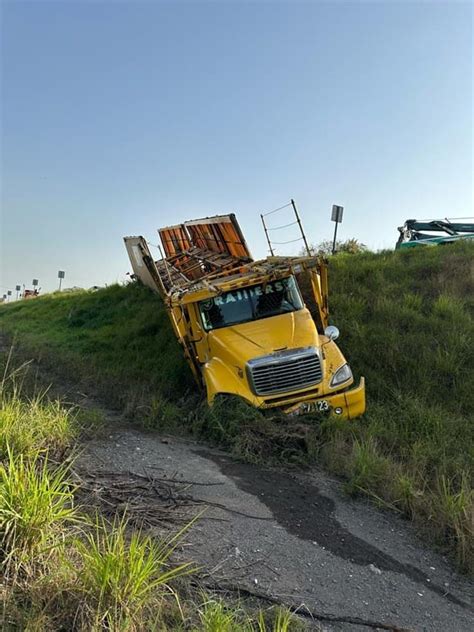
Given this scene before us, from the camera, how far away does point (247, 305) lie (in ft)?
27.0

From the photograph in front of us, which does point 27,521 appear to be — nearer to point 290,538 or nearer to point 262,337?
point 290,538

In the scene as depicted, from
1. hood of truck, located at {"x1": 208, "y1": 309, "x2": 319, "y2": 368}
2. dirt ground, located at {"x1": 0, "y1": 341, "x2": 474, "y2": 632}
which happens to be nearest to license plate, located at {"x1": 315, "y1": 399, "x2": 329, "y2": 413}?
hood of truck, located at {"x1": 208, "y1": 309, "x2": 319, "y2": 368}

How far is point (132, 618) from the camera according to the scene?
2.58 metres

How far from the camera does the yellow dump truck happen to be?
22.7 feet

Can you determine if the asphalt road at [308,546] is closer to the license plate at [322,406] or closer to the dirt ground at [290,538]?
the dirt ground at [290,538]

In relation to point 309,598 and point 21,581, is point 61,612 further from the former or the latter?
point 309,598

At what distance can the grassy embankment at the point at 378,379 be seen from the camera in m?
5.41

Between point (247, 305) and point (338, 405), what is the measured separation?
230 cm

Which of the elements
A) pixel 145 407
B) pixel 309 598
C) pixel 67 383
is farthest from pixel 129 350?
pixel 309 598

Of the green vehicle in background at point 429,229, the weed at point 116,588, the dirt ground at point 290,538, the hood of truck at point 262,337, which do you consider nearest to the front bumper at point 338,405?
the hood of truck at point 262,337

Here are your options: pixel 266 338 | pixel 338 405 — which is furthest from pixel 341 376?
pixel 266 338

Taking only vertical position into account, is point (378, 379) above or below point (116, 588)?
below

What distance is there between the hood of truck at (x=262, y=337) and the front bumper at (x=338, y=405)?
0.82m

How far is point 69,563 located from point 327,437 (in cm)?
428
